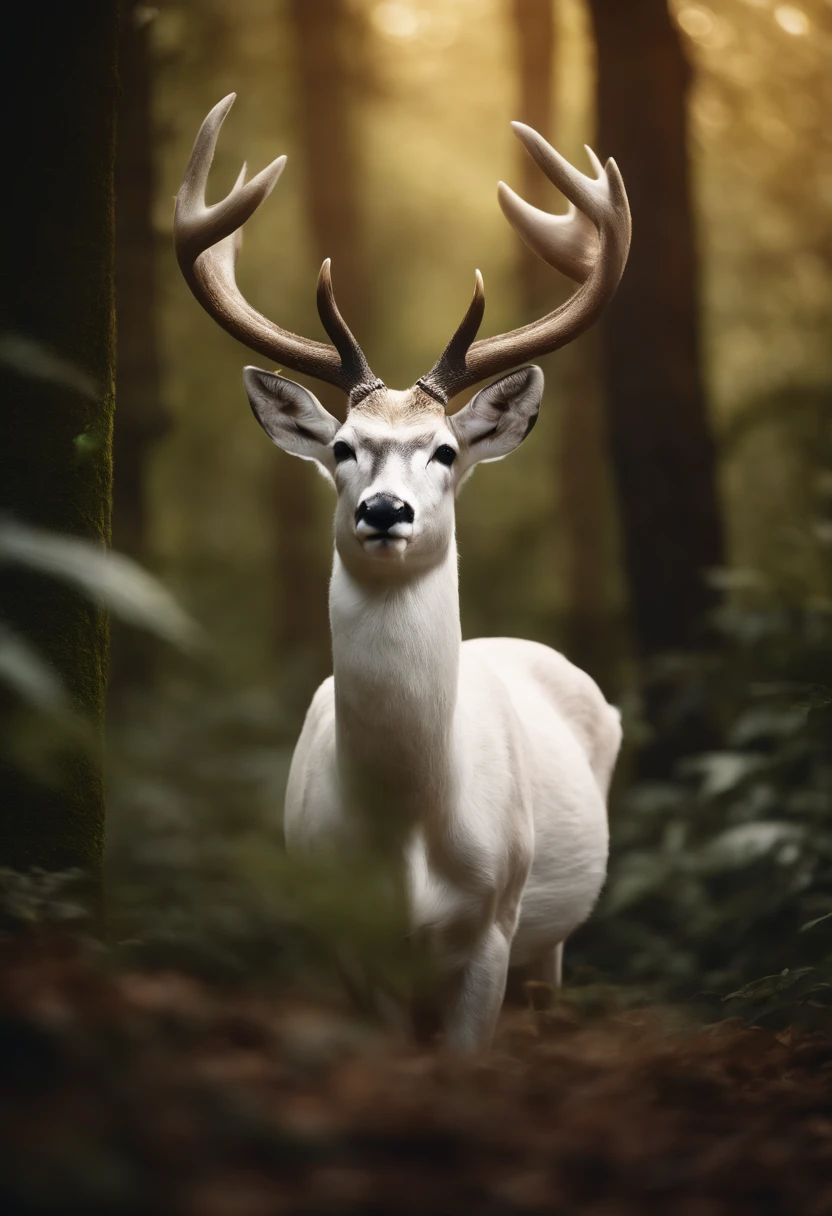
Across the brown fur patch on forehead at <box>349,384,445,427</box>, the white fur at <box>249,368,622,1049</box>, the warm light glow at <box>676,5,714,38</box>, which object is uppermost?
the warm light glow at <box>676,5,714,38</box>

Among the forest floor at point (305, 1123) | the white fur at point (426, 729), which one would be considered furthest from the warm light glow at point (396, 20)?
the forest floor at point (305, 1123)

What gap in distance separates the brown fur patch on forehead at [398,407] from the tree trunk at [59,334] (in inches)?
37.7

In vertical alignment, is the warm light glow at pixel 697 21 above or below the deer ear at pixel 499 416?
above

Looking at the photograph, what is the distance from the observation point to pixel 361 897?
2.04 m

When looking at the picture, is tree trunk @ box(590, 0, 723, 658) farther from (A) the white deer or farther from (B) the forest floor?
(B) the forest floor

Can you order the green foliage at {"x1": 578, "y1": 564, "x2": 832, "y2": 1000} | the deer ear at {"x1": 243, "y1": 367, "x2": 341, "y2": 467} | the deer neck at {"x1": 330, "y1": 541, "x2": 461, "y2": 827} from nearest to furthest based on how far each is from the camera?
1. the deer neck at {"x1": 330, "y1": 541, "x2": 461, "y2": 827}
2. the deer ear at {"x1": 243, "y1": 367, "x2": 341, "y2": 467}
3. the green foliage at {"x1": 578, "y1": 564, "x2": 832, "y2": 1000}

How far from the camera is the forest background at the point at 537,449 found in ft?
19.4

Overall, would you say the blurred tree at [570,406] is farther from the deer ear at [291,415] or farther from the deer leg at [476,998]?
the deer leg at [476,998]

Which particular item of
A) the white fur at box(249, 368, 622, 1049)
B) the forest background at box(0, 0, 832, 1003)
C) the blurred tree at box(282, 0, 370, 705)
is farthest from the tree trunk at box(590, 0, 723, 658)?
the blurred tree at box(282, 0, 370, 705)

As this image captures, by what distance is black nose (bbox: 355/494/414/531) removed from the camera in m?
3.75

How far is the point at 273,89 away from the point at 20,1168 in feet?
49.7

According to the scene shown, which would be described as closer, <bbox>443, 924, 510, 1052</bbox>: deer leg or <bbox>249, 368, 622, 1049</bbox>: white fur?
<bbox>249, 368, 622, 1049</bbox>: white fur

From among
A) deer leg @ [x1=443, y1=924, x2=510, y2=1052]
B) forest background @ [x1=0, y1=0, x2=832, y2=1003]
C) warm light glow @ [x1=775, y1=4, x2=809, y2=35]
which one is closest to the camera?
deer leg @ [x1=443, y1=924, x2=510, y2=1052]

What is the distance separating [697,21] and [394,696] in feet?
30.2
